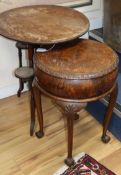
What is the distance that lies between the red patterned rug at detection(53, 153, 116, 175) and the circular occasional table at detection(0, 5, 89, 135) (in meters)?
0.35

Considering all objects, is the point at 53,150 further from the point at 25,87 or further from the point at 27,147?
the point at 25,87

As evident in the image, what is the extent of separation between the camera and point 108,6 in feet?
5.66

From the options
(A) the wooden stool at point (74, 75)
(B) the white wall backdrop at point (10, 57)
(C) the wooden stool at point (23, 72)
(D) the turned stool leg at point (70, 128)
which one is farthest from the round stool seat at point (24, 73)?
(D) the turned stool leg at point (70, 128)

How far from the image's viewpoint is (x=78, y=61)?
122 cm

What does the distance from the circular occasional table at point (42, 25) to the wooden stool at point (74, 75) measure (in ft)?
0.32

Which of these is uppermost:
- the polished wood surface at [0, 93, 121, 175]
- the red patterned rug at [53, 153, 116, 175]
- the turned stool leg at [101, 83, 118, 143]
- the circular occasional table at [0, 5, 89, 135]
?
the circular occasional table at [0, 5, 89, 135]

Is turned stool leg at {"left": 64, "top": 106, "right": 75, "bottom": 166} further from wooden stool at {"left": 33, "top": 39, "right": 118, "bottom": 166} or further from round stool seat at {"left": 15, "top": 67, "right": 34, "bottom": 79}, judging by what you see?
round stool seat at {"left": 15, "top": 67, "right": 34, "bottom": 79}

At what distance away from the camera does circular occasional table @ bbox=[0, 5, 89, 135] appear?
1.17 meters

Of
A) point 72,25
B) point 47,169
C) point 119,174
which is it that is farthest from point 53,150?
point 72,25

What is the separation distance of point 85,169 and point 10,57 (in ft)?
2.72

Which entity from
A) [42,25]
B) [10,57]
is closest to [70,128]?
[42,25]

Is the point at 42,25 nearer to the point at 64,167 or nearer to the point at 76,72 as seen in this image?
the point at 76,72

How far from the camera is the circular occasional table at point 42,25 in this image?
3.85ft

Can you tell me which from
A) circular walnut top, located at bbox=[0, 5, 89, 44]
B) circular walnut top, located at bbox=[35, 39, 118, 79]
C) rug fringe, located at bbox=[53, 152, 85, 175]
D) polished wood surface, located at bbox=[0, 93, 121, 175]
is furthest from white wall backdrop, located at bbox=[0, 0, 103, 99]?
rug fringe, located at bbox=[53, 152, 85, 175]
